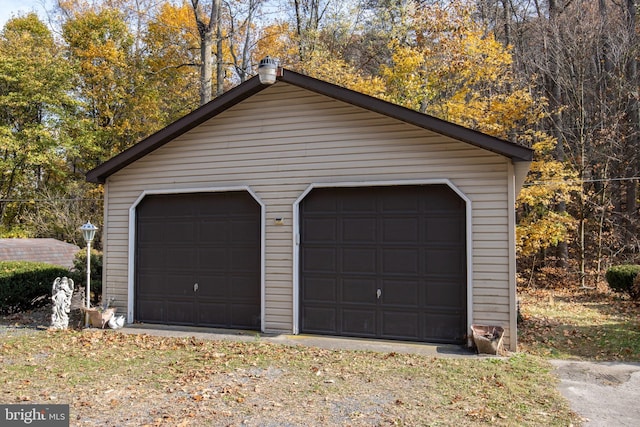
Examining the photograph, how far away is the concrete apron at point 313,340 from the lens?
21.8ft

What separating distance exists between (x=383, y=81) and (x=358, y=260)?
8.66 m

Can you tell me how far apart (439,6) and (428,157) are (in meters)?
9.71

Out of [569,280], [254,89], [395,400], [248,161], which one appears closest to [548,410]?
[395,400]

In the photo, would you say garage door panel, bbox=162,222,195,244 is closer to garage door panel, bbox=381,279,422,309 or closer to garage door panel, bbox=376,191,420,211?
garage door panel, bbox=376,191,420,211

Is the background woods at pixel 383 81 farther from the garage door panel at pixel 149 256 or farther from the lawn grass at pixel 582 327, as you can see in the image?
the garage door panel at pixel 149 256

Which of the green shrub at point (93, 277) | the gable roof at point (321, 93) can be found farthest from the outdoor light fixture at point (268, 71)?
the green shrub at point (93, 277)

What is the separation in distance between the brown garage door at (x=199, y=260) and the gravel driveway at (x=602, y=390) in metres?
4.71

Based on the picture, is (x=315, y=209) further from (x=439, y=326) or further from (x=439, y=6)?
(x=439, y=6)

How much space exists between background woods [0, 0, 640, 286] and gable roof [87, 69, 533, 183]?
6.85m

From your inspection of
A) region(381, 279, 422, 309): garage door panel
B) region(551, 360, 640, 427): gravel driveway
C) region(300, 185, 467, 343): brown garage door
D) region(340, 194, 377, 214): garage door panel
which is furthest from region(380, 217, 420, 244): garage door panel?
region(551, 360, 640, 427): gravel driveway

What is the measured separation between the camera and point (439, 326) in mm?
7016

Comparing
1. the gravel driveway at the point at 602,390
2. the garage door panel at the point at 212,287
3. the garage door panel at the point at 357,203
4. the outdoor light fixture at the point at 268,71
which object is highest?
the outdoor light fixture at the point at 268,71

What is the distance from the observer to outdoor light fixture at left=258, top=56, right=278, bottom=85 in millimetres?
7234

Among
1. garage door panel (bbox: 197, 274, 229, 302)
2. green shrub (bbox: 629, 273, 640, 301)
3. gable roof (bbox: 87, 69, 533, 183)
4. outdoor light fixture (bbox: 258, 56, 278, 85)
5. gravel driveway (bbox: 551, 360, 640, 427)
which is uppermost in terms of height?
outdoor light fixture (bbox: 258, 56, 278, 85)
